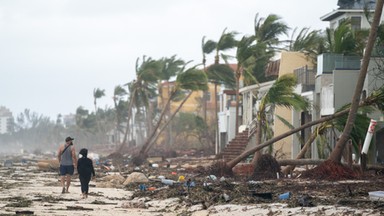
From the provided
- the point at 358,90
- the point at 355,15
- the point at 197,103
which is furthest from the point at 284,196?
the point at 197,103

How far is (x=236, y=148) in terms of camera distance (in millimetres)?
48312

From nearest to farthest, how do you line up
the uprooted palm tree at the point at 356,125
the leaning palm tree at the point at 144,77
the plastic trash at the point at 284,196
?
the plastic trash at the point at 284,196
the uprooted palm tree at the point at 356,125
the leaning palm tree at the point at 144,77

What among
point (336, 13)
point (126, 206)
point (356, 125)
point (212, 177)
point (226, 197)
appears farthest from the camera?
point (336, 13)

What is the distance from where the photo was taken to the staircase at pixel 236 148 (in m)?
47.6

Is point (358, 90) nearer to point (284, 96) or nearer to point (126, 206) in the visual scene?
point (284, 96)

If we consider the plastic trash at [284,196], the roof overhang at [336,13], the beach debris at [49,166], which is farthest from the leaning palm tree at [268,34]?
the plastic trash at [284,196]

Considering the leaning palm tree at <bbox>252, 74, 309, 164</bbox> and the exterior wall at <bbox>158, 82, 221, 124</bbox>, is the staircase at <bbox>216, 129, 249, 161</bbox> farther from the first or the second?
the exterior wall at <bbox>158, 82, 221, 124</bbox>

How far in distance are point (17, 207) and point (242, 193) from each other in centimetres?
539

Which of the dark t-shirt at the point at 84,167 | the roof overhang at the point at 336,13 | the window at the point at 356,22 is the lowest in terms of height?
the dark t-shirt at the point at 84,167

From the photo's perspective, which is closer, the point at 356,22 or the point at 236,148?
the point at 236,148

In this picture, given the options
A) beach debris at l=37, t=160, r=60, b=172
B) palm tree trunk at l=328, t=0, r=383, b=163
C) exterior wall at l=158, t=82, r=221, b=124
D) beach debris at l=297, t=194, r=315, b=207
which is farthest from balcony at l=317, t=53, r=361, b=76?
exterior wall at l=158, t=82, r=221, b=124

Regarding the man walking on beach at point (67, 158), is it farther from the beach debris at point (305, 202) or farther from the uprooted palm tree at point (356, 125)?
the beach debris at point (305, 202)

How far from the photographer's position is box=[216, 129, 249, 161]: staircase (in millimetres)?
47609

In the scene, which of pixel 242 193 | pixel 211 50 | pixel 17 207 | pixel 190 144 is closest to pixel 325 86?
pixel 242 193
